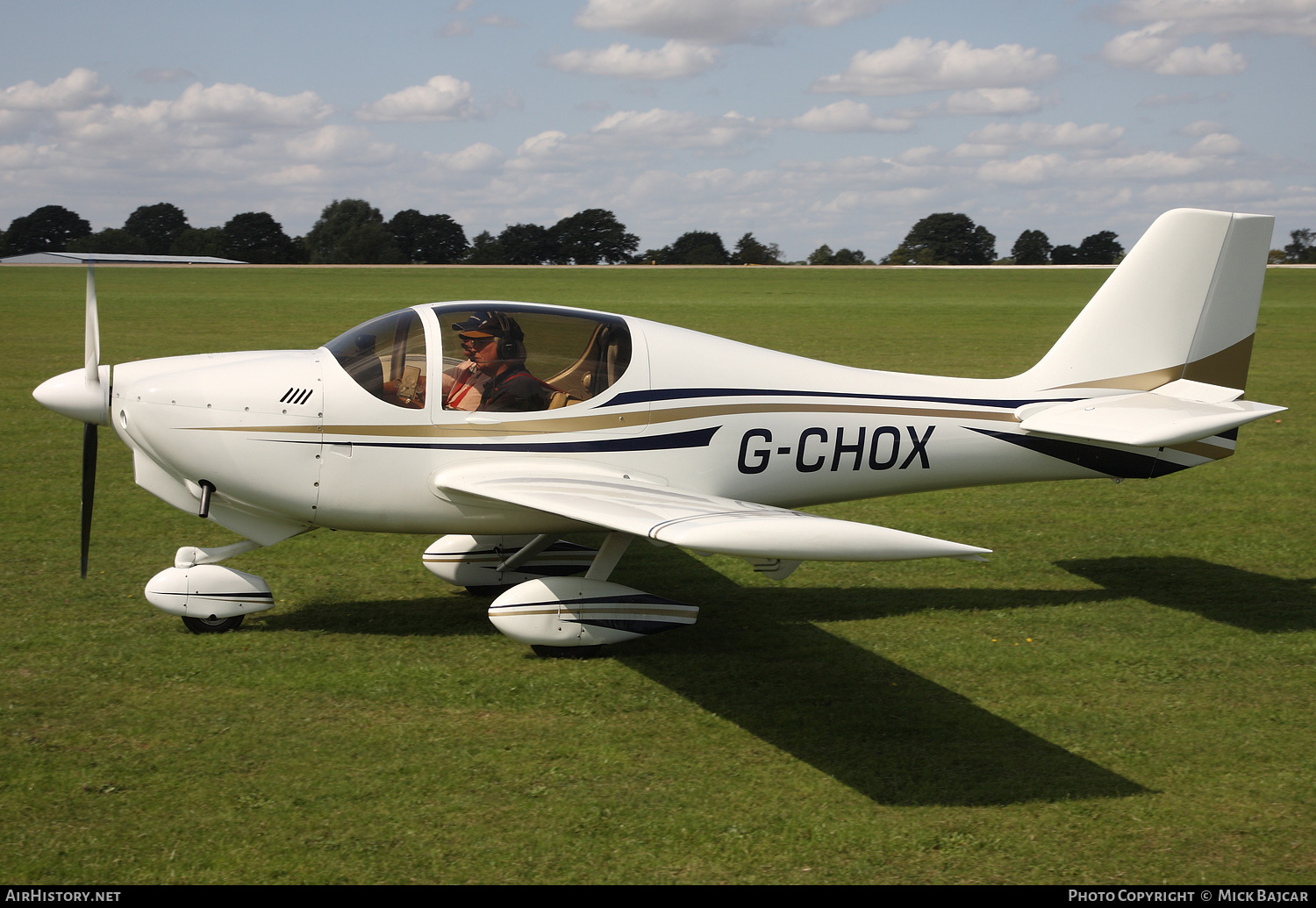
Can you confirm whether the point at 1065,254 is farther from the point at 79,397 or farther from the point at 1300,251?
the point at 79,397

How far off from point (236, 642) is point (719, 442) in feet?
10.5

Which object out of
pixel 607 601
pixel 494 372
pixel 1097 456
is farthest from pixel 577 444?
pixel 1097 456

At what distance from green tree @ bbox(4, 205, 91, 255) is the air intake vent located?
3687 inches

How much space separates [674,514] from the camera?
5.46m

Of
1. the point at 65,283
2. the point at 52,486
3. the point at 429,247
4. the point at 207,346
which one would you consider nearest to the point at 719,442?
the point at 52,486

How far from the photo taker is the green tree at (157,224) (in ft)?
353

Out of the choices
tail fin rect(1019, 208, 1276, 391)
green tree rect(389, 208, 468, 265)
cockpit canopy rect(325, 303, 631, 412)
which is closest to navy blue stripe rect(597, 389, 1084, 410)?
cockpit canopy rect(325, 303, 631, 412)

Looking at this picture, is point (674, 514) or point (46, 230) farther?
point (46, 230)

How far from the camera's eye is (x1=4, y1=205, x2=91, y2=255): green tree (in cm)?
8762

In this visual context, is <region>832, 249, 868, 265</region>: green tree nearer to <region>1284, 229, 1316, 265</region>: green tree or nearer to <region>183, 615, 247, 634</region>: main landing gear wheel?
<region>1284, 229, 1316, 265</region>: green tree

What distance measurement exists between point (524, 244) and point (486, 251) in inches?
168

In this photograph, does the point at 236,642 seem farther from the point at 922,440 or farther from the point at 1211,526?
the point at 1211,526

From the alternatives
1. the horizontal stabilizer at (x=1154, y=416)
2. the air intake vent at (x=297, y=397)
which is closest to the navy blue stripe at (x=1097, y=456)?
the horizontal stabilizer at (x=1154, y=416)

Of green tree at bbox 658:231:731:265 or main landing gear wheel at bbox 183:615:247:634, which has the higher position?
green tree at bbox 658:231:731:265
